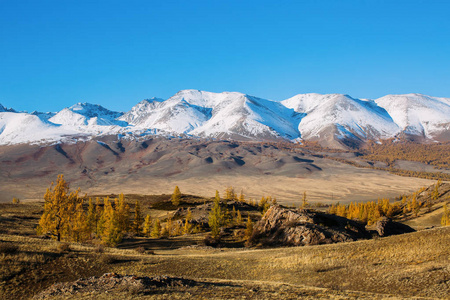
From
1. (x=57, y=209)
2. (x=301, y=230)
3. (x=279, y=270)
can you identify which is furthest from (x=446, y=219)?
(x=57, y=209)

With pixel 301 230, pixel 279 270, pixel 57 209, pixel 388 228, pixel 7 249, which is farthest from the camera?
pixel 388 228

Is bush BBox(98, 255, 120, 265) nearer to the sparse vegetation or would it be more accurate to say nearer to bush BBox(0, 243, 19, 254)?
the sparse vegetation

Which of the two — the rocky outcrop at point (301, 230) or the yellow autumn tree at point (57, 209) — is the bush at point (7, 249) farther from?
the rocky outcrop at point (301, 230)

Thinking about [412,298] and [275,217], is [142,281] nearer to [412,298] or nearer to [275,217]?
[412,298]

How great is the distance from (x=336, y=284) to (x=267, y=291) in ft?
21.5

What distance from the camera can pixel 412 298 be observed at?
54.4 feet

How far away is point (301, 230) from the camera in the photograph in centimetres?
4681

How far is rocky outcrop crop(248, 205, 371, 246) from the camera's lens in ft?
146

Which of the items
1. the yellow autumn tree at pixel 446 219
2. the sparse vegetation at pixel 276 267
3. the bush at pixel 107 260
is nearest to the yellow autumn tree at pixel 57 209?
the sparse vegetation at pixel 276 267

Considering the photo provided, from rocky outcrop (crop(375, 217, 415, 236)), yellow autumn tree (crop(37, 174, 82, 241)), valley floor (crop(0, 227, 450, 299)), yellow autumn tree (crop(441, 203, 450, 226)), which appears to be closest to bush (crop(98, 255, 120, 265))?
valley floor (crop(0, 227, 450, 299))

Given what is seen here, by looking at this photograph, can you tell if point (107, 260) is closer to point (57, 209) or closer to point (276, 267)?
point (276, 267)

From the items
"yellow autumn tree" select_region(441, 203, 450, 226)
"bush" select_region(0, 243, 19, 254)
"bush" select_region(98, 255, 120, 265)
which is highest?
"bush" select_region(0, 243, 19, 254)

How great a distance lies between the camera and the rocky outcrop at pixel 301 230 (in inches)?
1748

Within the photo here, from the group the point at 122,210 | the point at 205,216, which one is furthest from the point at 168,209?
the point at 122,210
